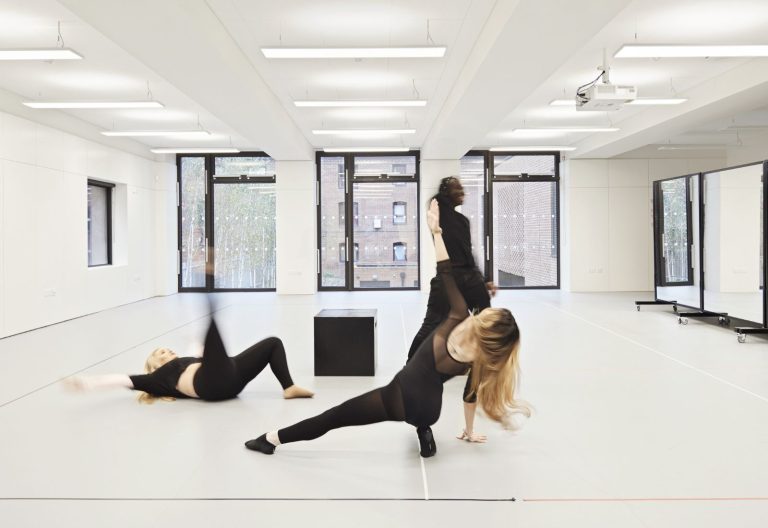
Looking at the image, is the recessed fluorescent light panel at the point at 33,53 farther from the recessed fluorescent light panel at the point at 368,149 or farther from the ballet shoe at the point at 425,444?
the recessed fluorescent light panel at the point at 368,149

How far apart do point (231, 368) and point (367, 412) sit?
58.8 inches

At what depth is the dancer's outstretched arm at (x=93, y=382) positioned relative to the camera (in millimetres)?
3363

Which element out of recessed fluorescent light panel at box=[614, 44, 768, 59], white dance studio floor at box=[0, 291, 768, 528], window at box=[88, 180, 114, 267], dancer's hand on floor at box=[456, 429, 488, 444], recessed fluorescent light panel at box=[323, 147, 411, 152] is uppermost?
recessed fluorescent light panel at box=[323, 147, 411, 152]

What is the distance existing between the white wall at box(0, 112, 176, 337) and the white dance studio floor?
7.95 feet

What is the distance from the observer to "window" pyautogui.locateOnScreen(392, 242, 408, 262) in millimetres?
13531

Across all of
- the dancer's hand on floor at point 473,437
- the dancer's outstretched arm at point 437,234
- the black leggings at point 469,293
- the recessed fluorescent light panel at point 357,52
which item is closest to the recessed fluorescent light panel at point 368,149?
the recessed fluorescent light panel at point 357,52

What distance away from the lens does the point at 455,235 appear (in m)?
4.06

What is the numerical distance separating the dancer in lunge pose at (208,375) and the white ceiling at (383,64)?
2657 mm

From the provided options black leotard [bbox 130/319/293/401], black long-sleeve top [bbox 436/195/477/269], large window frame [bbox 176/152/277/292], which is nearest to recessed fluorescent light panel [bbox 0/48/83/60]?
black leotard [bbox 130/319/293/401]

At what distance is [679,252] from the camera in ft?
28.0

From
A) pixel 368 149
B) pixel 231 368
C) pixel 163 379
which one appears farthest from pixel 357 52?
pixel 368 149

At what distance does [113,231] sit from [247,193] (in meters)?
3.34

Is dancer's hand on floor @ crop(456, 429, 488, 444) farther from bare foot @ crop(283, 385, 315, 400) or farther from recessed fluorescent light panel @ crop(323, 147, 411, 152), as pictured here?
recessed fluorescent light panel @ crop(323, 147, 411, 152)

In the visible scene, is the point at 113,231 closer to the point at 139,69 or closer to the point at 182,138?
the point at 182,138
